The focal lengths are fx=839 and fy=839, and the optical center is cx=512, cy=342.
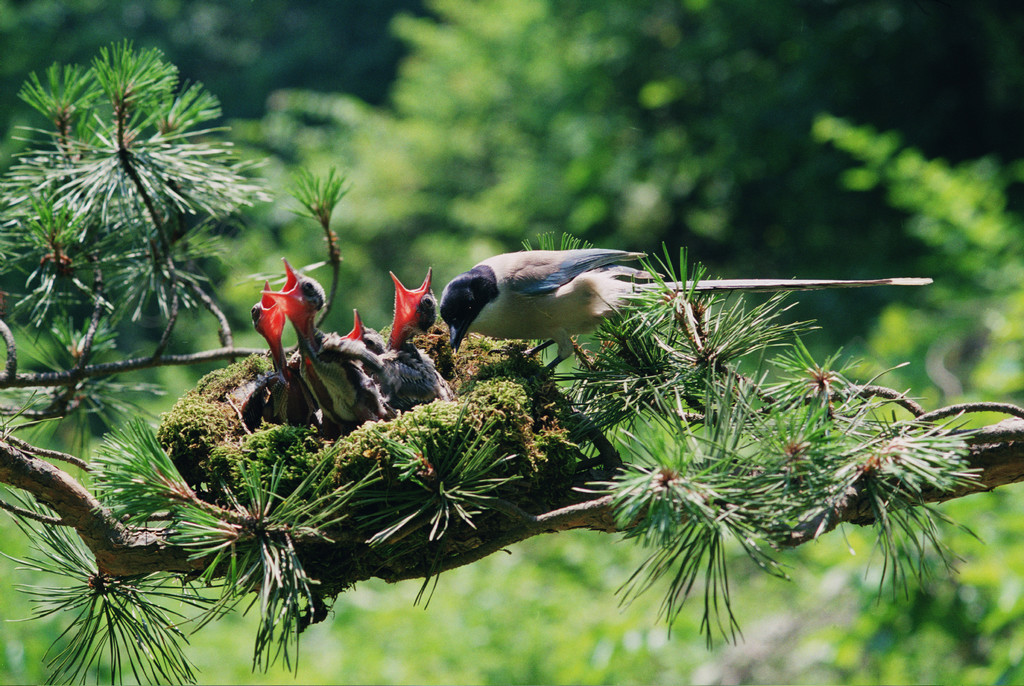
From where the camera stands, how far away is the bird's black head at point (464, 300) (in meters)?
2.54

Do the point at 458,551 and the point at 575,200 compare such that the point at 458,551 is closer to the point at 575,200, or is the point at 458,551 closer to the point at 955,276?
the point at 955,276

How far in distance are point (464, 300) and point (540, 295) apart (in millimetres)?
261

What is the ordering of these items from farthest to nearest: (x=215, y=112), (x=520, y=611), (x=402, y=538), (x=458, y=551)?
(x=520, y=611), (x=215, y=112), (x=458, y=551), (x=402, y=538)

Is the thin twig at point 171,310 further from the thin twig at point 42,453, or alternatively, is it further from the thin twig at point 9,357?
the thin twig at point 42,453

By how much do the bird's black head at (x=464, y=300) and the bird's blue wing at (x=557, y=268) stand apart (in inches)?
4.2

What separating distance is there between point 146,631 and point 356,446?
785 millimetres

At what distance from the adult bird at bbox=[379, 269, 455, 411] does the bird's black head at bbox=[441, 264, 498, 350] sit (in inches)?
2.7

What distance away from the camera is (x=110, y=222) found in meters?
2.90

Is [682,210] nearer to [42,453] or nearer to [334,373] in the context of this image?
[334,373]

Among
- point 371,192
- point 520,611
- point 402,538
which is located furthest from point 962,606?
point 371,192

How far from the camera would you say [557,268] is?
2.67m

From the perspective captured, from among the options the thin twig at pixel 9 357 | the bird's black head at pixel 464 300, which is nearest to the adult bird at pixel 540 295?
the bird's black head at pixel 464 300

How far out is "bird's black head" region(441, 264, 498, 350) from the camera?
2545mm

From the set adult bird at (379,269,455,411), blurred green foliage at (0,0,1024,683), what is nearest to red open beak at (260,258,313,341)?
adult bird at (379,269,455,411)
